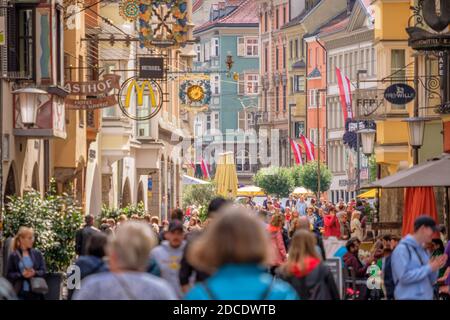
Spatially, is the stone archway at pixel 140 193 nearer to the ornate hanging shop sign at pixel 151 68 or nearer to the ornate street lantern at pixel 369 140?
the ornate street lantern at pixel 369 140

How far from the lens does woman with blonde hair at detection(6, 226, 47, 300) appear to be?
2098 cm

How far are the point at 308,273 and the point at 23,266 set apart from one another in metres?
5.75

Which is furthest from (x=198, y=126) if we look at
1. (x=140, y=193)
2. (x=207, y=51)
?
(x=140, y=193)

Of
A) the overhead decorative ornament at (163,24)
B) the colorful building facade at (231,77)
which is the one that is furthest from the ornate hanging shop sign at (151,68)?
the colorful building facade at (231,77)

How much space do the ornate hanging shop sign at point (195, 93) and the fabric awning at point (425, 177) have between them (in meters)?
31.2

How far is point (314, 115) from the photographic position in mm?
131500

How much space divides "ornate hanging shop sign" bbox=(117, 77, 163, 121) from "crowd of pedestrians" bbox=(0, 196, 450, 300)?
1569 centimetres

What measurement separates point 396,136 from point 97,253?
36.6m

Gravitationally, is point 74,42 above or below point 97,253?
above

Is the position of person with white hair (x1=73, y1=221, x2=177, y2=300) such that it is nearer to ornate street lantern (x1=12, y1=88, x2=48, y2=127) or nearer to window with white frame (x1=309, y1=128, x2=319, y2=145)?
ornate street lantern (x1=12, y1=88, x2=48, y2=127)

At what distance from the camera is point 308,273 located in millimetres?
16078

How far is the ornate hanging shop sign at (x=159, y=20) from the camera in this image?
4388 centimetres
